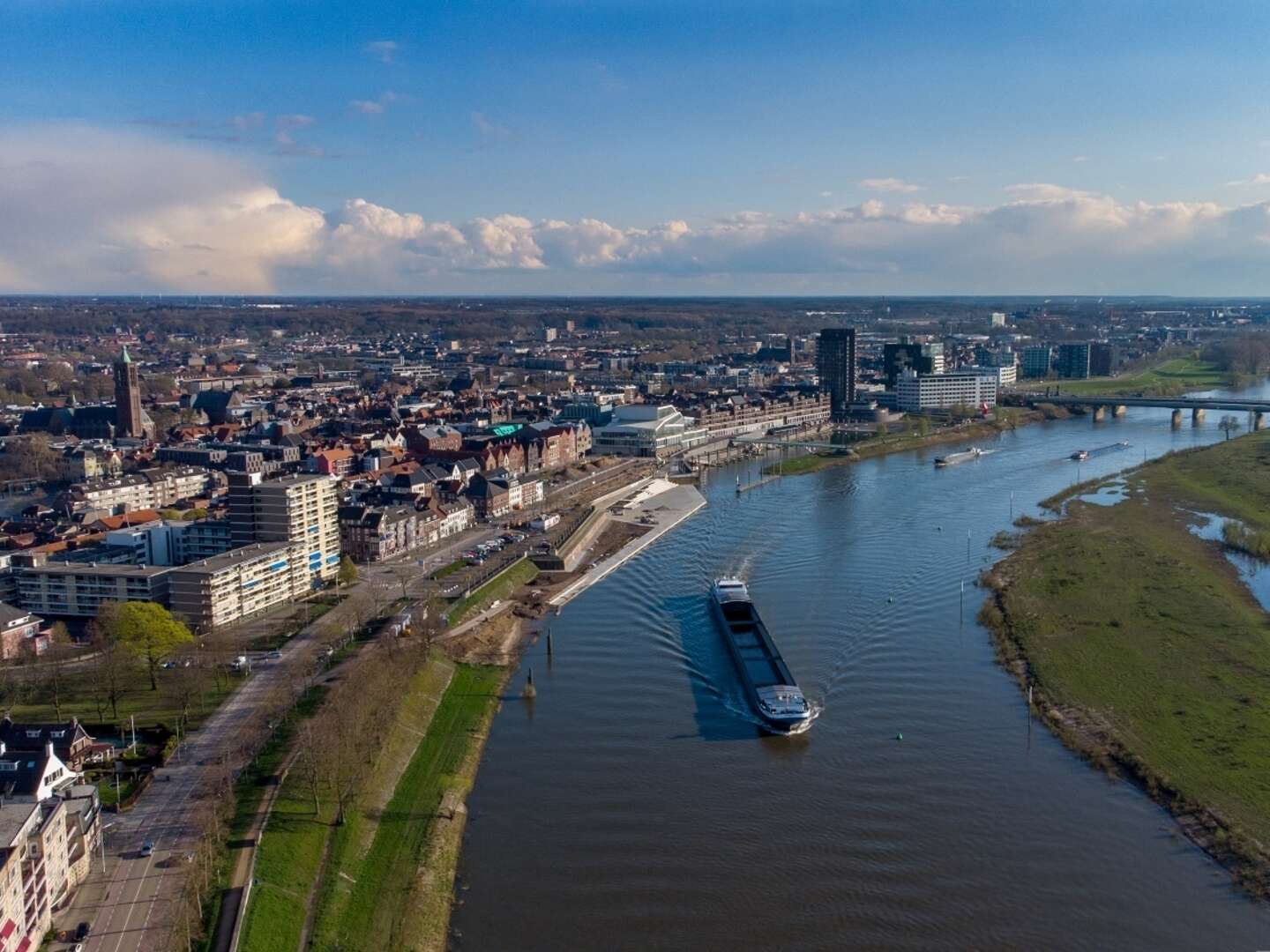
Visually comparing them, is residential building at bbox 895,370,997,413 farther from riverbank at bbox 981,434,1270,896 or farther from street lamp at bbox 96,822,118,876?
street lamp at bbox 96,822,118,876

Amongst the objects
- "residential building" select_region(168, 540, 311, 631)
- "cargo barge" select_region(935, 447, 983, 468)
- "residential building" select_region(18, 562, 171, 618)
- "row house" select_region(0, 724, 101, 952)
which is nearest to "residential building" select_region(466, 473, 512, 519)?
"residential building" select_region(168, 540, 311, 631)

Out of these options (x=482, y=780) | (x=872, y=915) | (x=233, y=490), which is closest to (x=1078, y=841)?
(x=872, y=915)

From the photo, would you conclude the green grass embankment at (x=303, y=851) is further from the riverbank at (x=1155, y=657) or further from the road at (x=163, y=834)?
the riverbank at (x=1155, y=657)

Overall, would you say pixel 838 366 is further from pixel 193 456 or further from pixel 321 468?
pixel 193 456

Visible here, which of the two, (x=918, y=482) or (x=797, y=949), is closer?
(x=797, y=949)

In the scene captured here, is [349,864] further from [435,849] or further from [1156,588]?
[1156,588]

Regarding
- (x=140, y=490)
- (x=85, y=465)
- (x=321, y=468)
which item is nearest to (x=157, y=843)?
(x=140, y=490)
